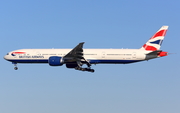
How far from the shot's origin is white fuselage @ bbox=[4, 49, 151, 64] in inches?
2724

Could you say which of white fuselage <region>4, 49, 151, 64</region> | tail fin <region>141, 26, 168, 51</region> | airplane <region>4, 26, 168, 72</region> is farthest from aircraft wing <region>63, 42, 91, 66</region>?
tail fin <region>141, 26, 168, 51</region>

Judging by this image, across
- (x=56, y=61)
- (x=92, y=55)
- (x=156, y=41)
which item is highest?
(x=156, y=41)

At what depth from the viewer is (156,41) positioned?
70688 mm

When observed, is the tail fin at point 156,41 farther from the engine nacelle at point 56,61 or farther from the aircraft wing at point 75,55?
the engine nacelle at point 56,61

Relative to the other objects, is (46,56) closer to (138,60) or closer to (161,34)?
(138,60)

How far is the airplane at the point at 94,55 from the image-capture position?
223 feet

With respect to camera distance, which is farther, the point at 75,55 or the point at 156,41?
the point at 156,41

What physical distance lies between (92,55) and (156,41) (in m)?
13.1

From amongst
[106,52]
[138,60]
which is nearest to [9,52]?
[106,52]

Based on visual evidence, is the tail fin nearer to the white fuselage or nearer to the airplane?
the airplane

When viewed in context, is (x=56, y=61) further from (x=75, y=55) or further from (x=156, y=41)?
(x=156, y=41)

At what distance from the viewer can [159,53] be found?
67.1 m

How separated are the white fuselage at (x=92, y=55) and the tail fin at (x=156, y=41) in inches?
71.5

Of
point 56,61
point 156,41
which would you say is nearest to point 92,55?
point 56,61
